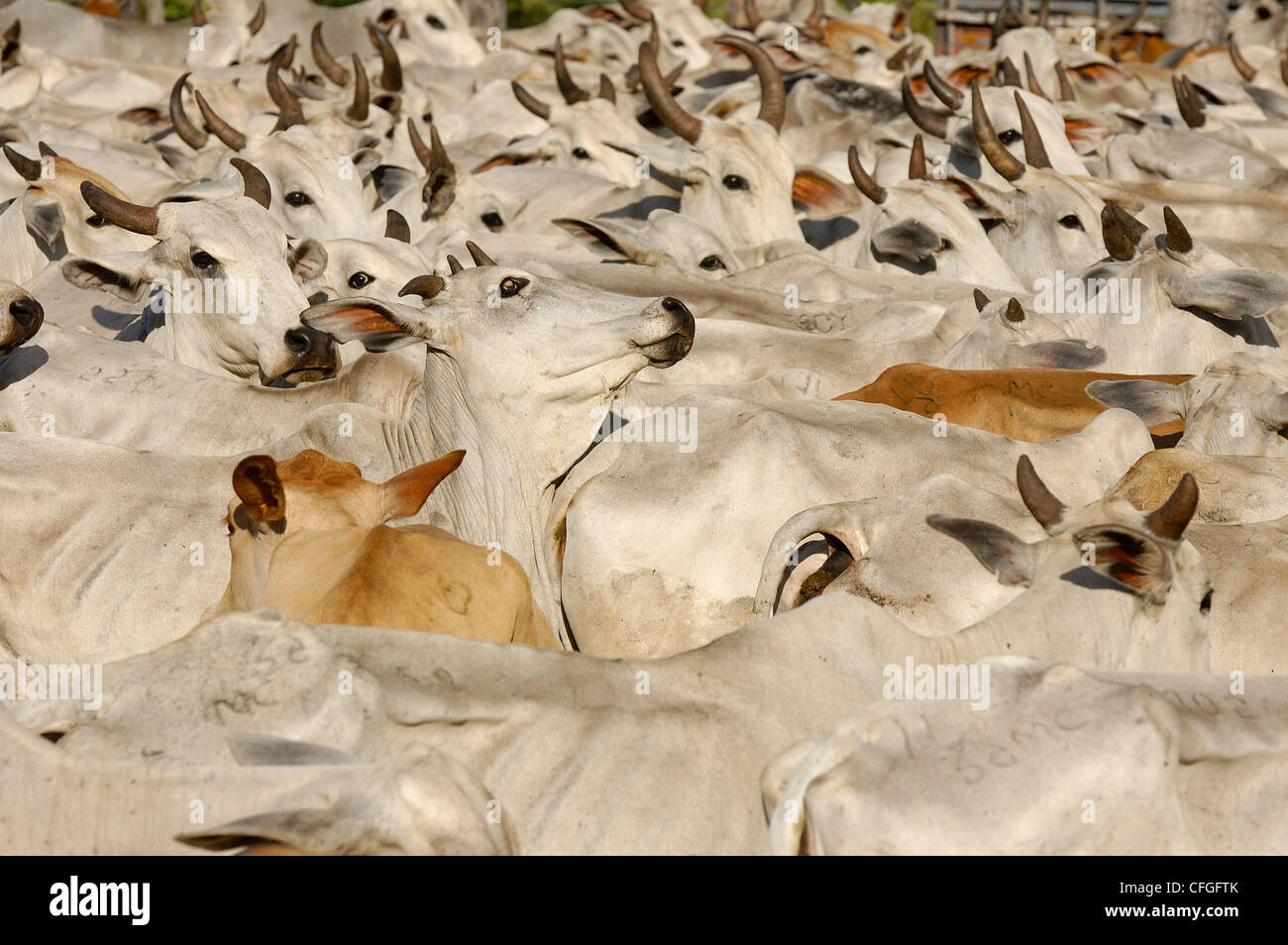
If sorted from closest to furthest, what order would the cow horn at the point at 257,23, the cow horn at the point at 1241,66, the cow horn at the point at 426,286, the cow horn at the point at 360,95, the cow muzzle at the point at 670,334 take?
the cow muzzle at the point at 670,334, the cow horn at the point at 426,286, the cow horn at the point at 360,95, the cow horn at the point at 1241,66, the cow horn at the point at 257,23

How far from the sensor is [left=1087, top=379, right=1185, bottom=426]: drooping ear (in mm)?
6211

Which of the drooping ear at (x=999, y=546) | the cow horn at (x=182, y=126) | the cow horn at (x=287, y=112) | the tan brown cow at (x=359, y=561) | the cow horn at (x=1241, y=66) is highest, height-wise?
the cow horn at (x=1241, y=66)

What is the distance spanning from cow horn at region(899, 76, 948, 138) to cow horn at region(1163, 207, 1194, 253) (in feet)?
13.2

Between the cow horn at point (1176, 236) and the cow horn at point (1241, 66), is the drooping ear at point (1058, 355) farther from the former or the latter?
the cow horn at point (1241, 66)

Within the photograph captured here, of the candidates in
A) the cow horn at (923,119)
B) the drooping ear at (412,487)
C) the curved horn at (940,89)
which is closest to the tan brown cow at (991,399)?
the drooping ear at (412,487)

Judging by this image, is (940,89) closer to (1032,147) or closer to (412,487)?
(1032,147)

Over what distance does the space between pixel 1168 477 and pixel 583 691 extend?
8.00 feet

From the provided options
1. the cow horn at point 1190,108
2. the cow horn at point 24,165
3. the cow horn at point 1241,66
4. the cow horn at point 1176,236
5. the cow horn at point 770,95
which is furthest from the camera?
the cow horn at point 1241,66

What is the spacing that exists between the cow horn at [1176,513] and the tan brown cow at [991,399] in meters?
1.89

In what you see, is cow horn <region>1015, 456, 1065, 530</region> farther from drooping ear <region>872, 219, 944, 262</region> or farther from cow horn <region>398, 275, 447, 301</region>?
drooping ear <region>872, 219, 944, 262</region>

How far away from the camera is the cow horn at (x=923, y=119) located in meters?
11.2

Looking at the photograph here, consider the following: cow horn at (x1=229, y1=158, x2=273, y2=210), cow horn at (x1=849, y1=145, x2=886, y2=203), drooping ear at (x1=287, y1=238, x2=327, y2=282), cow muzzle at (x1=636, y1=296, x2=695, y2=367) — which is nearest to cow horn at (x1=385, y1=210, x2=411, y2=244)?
cow horn at (x1=229, y1=158, x2=273, y2=210)

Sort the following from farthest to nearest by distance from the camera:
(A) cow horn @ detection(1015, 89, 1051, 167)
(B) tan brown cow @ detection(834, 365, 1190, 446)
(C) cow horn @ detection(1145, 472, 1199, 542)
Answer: (A) cow horn @ detection(1015, 89, 1051, 167) → (B) tan brown cow @ detection(834, 365, 1190, 446) → (C) cow horn @ detection(1145, 472, 1199, 542)

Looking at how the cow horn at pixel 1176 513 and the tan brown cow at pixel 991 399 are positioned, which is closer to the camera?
the cow horn at pixel 1176 513
